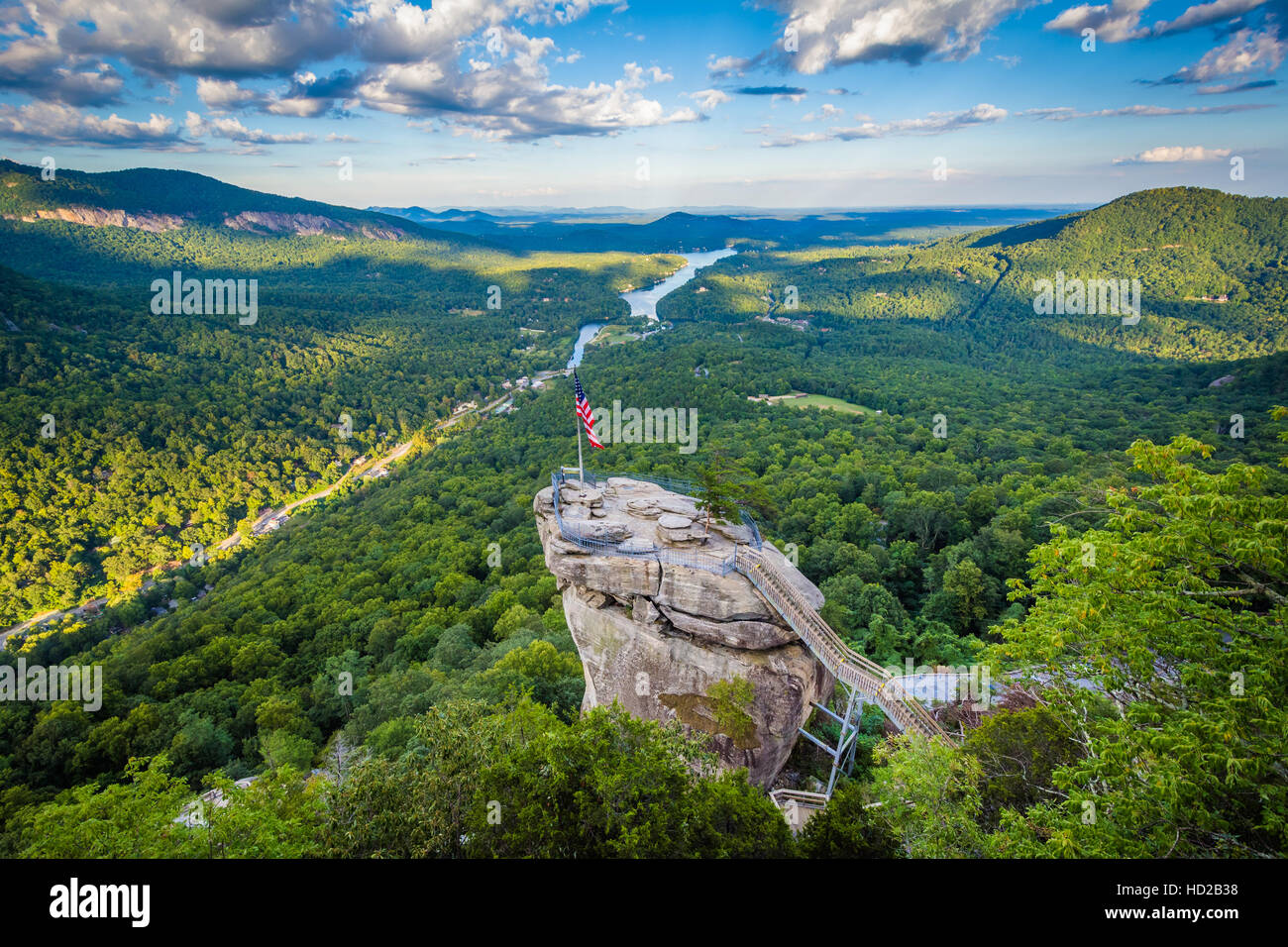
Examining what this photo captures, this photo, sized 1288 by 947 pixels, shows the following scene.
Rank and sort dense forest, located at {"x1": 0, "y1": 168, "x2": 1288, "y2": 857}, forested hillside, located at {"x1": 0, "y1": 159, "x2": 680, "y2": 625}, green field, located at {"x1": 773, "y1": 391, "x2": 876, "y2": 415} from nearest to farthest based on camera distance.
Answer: dense forest, located at {"x1": 0, "y1": 168, "x2": 1288, "y2": 857} < forested hillside, located at {"x1": 0, "y1": 159, "x2": 680, "y2": 625} < green field, located at {"x1": 773, "y1": 391, "x2": 876, "y2": 415}

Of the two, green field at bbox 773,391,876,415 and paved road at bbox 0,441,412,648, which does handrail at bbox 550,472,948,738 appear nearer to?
green field at bbox 773,391,876,415

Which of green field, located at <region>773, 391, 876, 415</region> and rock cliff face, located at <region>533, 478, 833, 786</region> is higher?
green field, located at <region>773, 391, 876, 415</region>

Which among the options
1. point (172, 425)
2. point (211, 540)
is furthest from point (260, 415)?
point (211, 540)

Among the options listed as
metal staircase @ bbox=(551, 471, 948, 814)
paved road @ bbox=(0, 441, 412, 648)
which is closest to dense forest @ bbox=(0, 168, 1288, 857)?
metal staircase @ bbox=(551, 471, 948, 814)

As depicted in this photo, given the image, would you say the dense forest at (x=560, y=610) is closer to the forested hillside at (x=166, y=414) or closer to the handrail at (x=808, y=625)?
the forested hillside at (x=166, y=414)

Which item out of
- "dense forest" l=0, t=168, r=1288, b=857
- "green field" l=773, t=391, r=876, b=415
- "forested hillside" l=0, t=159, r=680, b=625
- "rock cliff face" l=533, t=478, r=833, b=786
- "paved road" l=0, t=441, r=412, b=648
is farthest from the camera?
"green field" l=773, t=391, r=876, b=415

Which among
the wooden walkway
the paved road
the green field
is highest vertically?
the green field
